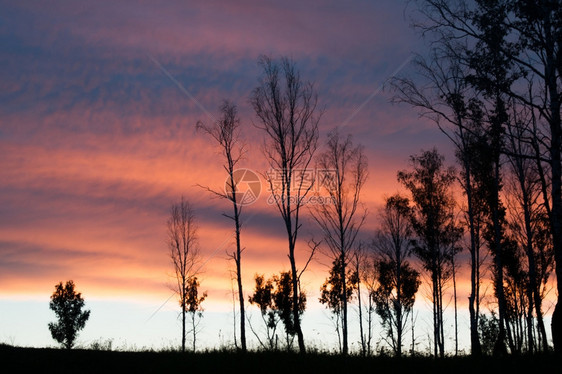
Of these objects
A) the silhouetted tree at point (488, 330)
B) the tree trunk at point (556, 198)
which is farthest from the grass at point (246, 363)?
the silhouetted tree at point (488, 330)

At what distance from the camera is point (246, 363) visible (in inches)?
499

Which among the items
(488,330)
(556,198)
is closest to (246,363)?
(556,198)

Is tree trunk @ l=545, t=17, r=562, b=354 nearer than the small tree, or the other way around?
tree trunk @ l=545, t=17, r=562, b=354

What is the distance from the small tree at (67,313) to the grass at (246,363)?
4115 cm

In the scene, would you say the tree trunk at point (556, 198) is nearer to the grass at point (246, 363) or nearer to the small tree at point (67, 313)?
the grass at point (246, 363)

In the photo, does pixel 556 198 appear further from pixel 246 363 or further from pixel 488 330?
pixel 488 330

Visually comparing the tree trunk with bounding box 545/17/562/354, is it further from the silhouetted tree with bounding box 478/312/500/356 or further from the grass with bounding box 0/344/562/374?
the silhouetted tree with bounding box 478/312/500/356

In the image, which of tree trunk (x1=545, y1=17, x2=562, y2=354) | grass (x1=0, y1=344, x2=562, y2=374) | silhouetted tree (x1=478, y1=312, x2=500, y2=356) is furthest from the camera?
silhouetted tree (x1=478, y1=312, x2=500, y2=356)

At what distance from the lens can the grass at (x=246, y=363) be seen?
11.5 metres

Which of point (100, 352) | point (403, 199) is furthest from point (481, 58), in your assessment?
point (403, 199)

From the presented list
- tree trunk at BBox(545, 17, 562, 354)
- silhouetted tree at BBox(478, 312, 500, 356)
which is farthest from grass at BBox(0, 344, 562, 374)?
silhouetted tree at BBox(478, 312, 500, 356)

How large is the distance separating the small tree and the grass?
41.1 m

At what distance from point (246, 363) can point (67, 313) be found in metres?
47.4

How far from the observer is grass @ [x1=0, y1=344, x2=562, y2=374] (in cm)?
1151
